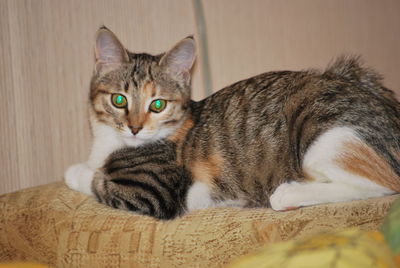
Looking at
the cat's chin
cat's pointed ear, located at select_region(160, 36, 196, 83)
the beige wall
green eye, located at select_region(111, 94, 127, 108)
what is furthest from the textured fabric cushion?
cat's pointed ear, located at select_region(160, 36, 196, 83)

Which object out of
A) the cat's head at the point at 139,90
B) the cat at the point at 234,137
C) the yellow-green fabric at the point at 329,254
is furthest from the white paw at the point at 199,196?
the yellow-green fabric at the point at 329,254

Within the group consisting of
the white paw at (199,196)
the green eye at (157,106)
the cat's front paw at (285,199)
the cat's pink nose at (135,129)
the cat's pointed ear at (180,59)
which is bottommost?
the white paw at (199,196)

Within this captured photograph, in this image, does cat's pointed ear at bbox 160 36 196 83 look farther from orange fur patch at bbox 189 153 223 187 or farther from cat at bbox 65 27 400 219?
orange fur patch at bbox 189 153 223 187

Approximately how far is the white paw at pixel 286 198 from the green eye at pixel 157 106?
566 mm

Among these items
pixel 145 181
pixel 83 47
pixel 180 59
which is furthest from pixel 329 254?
pixel 83 47

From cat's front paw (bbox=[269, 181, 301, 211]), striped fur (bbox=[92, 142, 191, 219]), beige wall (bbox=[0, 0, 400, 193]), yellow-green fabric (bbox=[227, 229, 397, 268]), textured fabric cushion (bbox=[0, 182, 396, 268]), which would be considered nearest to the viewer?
yellow-green fabric (bbox=[227, 229, 397, 268])

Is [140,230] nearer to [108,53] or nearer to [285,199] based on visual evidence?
[285,199]

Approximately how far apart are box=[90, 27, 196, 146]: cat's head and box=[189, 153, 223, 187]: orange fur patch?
0.18m

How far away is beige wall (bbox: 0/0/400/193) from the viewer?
6.49ft

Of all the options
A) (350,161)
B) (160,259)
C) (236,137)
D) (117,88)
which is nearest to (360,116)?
(350,161)

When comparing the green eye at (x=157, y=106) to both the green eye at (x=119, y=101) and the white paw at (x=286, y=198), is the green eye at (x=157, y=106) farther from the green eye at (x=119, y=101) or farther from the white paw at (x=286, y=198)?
the white paw at (x=286, y=198)

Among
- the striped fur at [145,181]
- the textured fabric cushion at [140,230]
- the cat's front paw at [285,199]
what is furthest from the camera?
the striped fur at [145,181]

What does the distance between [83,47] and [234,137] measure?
0.91 meters

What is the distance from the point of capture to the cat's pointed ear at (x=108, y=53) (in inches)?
65.2
